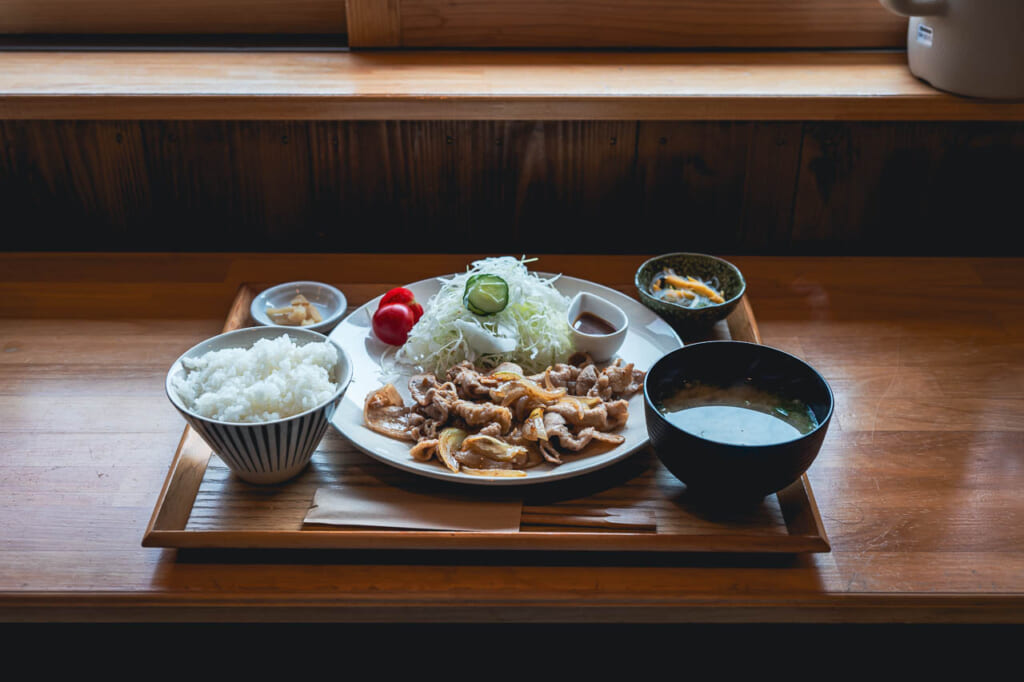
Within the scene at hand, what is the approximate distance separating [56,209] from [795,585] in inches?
76.8

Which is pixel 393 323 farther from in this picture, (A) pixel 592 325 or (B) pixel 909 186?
(B) pixel 909 186

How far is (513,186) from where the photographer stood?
2.15 meters

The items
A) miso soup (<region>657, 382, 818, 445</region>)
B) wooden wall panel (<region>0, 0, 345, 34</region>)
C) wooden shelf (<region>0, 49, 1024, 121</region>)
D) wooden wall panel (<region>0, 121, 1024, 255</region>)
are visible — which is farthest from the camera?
wooden wall panel (<region>0, 0, 345, 34</region>)

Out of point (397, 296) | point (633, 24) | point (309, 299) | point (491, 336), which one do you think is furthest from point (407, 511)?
point (633, 24)

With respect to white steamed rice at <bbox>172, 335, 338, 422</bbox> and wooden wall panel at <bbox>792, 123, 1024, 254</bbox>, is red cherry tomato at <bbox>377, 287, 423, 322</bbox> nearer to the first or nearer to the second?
white steamed rice at <bbox>172, 335, 338, 422</bbox>

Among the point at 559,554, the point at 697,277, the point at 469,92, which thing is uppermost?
the point at 469,92

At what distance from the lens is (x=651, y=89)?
1.96m

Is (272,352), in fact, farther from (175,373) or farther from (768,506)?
(768,506)

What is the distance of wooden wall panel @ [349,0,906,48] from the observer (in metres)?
2.16

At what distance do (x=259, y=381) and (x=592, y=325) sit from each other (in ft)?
2.27

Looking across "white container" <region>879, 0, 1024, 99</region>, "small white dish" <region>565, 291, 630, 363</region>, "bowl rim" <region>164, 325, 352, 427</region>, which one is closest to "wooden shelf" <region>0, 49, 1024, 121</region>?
"white container" <region>879, 0, 1024, 99</region>

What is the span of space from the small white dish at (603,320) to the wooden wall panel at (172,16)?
1.07 m

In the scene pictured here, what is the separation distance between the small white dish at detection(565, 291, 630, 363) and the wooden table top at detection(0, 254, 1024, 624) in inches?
8.9

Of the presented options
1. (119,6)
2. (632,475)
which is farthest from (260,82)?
(632,475)
